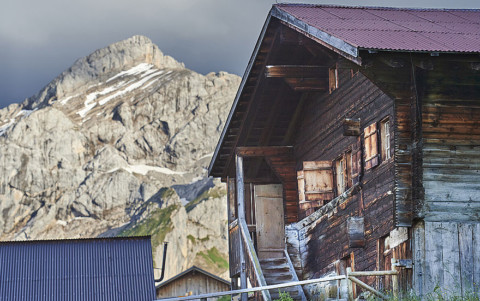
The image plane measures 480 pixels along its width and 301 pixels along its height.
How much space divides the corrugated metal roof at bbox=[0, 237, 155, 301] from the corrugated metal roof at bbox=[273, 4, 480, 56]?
7491 millimetres

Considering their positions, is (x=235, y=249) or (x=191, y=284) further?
(x=191, y=284)

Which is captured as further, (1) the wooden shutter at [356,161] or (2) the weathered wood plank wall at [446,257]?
(1) the wooden shutter at [356,161]

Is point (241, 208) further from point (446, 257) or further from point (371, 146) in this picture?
point (446, 257)

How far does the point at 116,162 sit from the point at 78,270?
5878 inches

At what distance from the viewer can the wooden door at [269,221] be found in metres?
25.9

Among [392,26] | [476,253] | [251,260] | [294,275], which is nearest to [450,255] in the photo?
[476,253]

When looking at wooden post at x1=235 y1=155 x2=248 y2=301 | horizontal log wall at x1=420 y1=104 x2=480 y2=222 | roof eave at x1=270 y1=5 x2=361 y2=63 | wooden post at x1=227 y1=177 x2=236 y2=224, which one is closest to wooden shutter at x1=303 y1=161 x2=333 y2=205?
wooden post at x1=235 y1=155 x2=248 y2=301

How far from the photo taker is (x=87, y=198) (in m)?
156

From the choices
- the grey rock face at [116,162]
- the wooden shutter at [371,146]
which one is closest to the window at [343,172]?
the wooden shutter at [371,146]

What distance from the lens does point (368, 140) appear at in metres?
18.2

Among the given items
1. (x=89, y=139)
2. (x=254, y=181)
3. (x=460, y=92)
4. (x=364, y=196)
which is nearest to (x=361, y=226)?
(x=364, y=196)

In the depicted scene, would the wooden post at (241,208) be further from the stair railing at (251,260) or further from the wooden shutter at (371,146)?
the wooden shutter at (371,146)

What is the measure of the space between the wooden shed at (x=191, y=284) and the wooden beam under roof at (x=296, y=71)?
3593cm

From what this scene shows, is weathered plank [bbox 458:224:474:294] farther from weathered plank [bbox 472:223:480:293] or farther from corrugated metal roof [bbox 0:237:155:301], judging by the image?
corrugated metal roof [bbox 0:237:155:301]
